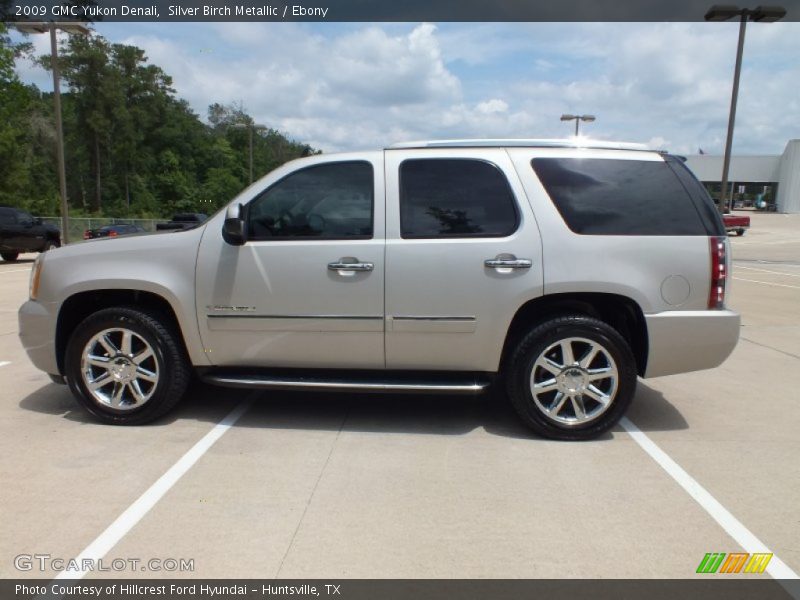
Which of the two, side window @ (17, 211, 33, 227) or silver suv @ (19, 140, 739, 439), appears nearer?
silver suv @ (19, 140, 739, 439)

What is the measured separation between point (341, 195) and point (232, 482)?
6.57 ft

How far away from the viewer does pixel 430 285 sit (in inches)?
161

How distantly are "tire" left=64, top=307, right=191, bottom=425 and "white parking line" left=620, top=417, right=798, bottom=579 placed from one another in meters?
3.26

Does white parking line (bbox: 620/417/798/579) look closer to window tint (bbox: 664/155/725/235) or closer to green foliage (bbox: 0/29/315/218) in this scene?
window tint (bbox: 664/155/725/235)

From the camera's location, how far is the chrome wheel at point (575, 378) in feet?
13.6

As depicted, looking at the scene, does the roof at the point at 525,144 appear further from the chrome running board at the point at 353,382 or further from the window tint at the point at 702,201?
the chrome running board at the point at 353,382

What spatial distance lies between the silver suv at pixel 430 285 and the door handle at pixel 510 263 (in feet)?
0.03

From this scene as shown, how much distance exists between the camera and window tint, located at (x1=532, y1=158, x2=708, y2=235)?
13.5ft

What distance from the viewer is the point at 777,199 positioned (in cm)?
6612

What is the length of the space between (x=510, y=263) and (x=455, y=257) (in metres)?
0.36

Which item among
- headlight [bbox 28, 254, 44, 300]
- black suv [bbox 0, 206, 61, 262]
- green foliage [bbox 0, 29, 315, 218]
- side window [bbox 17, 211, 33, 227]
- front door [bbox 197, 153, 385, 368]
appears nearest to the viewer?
front door [bbox 197, 153, 385, 368]

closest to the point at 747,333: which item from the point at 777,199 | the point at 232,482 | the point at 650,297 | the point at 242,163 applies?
the point at 650,297

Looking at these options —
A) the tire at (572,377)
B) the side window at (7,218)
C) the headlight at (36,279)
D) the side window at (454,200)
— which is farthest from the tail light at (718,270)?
the side window at (7,218)
